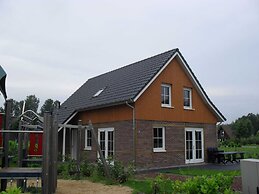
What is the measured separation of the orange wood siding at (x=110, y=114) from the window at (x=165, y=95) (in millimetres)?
2473

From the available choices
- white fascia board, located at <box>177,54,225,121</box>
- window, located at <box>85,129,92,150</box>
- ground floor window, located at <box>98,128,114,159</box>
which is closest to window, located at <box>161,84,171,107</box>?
white fascia board, located at <box>177,54,225,121</box>

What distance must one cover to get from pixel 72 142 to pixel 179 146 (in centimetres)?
781

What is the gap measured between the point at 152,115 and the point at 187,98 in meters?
3.76

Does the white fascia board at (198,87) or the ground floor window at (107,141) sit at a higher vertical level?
the white fascia board at (198,87)

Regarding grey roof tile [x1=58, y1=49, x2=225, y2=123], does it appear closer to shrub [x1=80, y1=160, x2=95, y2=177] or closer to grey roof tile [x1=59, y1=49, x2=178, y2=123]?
grey roof tile [x1=59, y1=49, x2=178, y2=123]

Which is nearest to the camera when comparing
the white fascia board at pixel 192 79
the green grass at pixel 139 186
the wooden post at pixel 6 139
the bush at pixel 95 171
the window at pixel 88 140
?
the wooden post at pixel 6 139

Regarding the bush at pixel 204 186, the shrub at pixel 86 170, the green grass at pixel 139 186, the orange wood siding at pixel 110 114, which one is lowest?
the green grass at pixel 139 186

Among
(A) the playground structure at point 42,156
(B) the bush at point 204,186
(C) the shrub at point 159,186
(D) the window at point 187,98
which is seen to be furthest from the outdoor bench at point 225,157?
(B) the bush at point 204,186

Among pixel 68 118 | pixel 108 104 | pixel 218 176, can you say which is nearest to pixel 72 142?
pixel 68 118

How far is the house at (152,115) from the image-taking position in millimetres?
17734

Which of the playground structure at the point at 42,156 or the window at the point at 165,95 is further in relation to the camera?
the window at the point at 165,95

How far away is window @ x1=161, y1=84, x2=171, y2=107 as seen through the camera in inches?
766

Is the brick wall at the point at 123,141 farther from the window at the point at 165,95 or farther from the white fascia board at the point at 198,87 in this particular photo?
the white fascia board at the point at 198,87

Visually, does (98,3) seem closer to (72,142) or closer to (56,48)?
(56,48)
